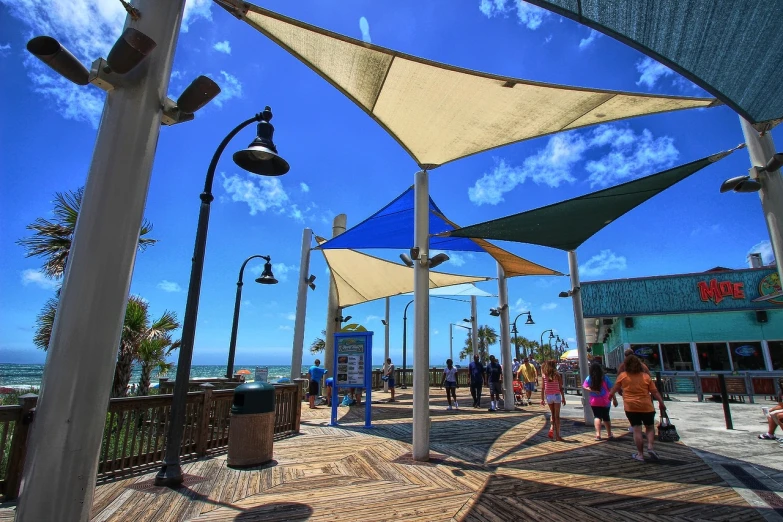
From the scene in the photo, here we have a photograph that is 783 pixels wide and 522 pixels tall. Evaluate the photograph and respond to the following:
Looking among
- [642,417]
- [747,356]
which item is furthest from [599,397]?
[747,356]

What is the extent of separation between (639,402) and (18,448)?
25.8 ft

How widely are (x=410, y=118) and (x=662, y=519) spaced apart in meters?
5.93

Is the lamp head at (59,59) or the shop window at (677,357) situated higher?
the lamp head at (59,59)

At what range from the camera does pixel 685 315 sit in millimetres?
18297

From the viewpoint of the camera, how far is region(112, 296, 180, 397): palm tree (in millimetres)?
9195

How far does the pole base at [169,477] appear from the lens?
4.66 meters

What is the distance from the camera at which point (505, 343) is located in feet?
37.8

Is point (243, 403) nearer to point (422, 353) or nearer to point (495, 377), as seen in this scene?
point (422, 353)

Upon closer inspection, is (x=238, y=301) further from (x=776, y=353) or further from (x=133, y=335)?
(x=776, y=353)

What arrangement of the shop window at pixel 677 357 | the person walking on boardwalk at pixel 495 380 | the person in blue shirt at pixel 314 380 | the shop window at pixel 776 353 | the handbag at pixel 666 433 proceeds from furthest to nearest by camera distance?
the shop window at pixel 677 357 < the shop window at pixel 776 353 < the person in blue shirt at pixel 314 380 < the person walking on boardwalk at pixel 495 380 < the handbag at pixel 666 433

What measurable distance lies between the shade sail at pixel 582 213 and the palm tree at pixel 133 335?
8075mm

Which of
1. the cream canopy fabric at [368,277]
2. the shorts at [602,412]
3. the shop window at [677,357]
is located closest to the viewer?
the shorts at [602,412]

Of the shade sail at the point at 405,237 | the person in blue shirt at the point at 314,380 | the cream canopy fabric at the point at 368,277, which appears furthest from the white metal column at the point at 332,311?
the shade sail at the point at 405,237

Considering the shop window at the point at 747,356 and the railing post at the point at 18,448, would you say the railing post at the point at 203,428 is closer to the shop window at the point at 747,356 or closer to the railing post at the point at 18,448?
the railing post at the point at 18,448
